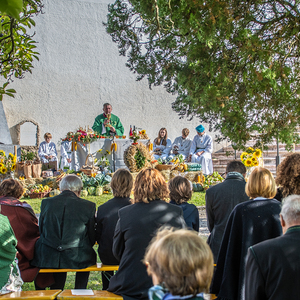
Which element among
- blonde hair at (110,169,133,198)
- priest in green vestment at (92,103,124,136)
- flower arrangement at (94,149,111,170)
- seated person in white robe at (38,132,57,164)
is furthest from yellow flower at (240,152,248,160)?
seated person in white robe at (38,132,57,164)

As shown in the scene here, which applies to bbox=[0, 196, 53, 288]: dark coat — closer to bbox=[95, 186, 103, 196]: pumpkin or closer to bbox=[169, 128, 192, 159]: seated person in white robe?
bbox=[95, 186, 103, 196]: pumpkin

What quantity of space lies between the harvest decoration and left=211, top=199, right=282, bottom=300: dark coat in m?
6.02

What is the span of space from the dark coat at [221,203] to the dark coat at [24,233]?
161 centimetres

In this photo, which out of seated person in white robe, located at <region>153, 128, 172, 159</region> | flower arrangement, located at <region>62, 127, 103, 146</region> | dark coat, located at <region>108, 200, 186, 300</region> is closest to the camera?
dark coat, located at <region>108, 200, 186, 300</region>

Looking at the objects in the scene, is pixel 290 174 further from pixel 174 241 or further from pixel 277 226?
pixel 174 241

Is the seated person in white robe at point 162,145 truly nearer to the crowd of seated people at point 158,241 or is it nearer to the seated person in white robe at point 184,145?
the seated person in white robe at point 184,145

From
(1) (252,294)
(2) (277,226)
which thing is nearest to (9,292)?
(1) (252,294)

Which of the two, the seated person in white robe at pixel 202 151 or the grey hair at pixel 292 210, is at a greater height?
the seated person in white robe at pixel 202 151

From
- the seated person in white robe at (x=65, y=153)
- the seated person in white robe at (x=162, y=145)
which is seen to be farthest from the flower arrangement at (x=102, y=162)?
the seated person in white robe at (x=162, y=145)

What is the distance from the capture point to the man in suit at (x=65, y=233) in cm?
305

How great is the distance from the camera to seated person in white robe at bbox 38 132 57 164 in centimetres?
1232

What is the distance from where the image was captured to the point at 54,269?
3064 millimetres

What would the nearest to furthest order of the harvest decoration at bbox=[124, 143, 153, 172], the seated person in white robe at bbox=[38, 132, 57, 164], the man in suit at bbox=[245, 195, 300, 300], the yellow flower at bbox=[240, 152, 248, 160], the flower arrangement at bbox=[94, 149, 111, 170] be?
1. the man in suit at bbox=[245, 195, 300, 300]
2. the yellow flower at bbox=[240, 152, 248, 160]
3. the harvest decoration at bbox=[124, 143, 153, 172]
4. the flower arrangement at bbox=[94, 149, 111, 170]
5. the seated person in white robe at bbox=[38, 132, 57, 164]

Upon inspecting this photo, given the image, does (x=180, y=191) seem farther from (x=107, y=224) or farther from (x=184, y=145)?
(x=184, y=145)
